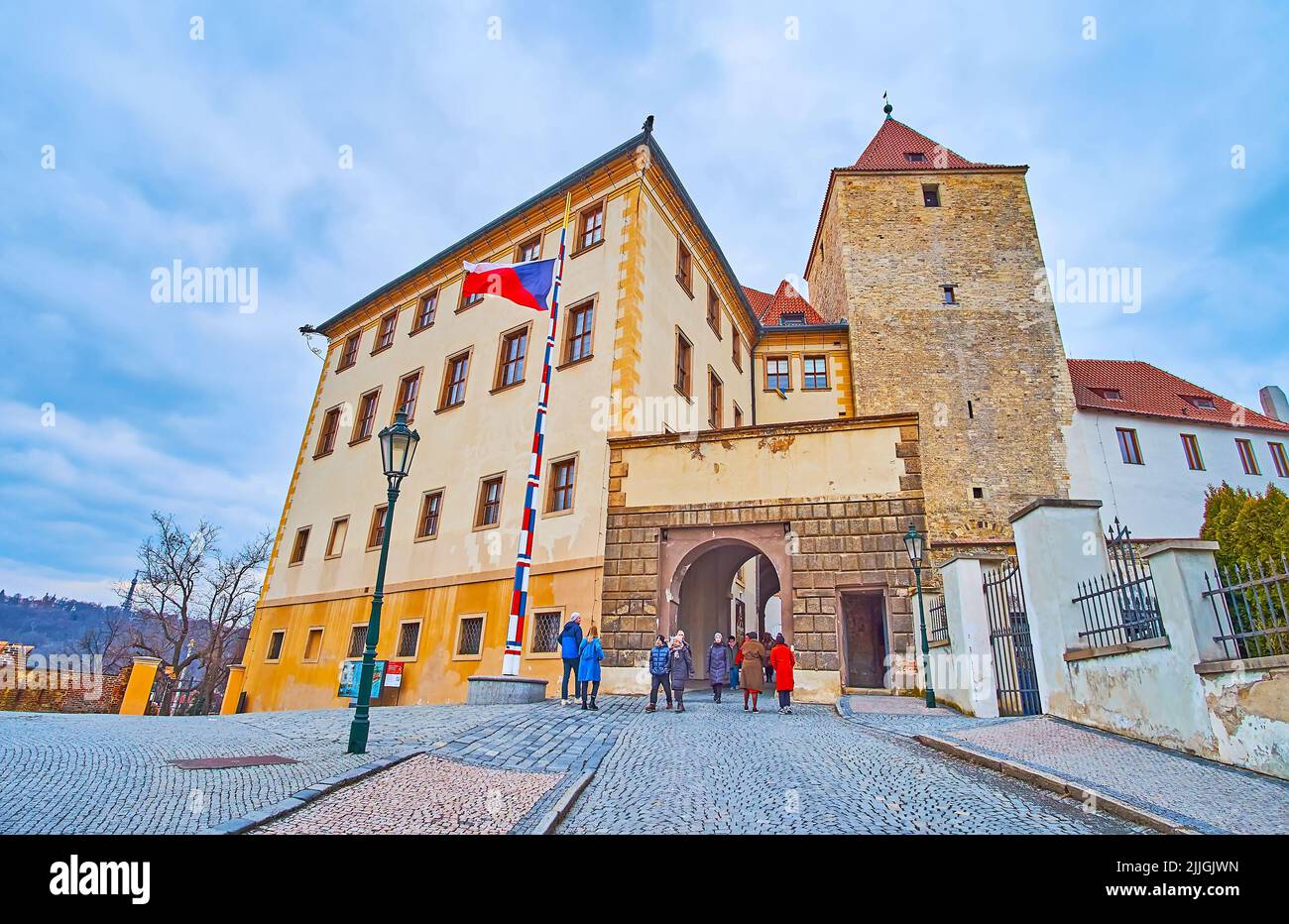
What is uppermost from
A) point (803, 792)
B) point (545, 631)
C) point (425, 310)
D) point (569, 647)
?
point (425, 310)

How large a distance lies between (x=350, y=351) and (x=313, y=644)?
1189cm

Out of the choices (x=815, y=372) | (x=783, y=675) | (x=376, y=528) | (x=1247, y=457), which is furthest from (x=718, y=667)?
(x=1247, y=457)

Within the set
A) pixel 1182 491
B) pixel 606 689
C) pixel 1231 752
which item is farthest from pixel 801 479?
pixel 1182 491

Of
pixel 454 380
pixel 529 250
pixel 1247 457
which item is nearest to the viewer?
pixel 529 250

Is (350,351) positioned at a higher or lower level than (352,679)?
higher

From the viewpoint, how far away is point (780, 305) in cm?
3247

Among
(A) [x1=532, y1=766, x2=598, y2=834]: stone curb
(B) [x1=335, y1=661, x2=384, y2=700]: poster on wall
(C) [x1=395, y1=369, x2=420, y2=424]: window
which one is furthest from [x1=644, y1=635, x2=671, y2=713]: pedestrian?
(C) [x1=395, y1=369, x2=420, y2=424]: window

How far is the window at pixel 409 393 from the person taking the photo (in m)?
22.4

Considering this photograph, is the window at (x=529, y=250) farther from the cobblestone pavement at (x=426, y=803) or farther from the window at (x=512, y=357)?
the cobblestone pavement at (x=426, y=803)

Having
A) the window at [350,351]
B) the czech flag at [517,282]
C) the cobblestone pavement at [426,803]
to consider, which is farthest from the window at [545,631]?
the window at [350,351]

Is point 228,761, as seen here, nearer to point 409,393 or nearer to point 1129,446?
point 409,393

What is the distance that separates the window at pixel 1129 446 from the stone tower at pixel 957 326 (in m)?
3.55
